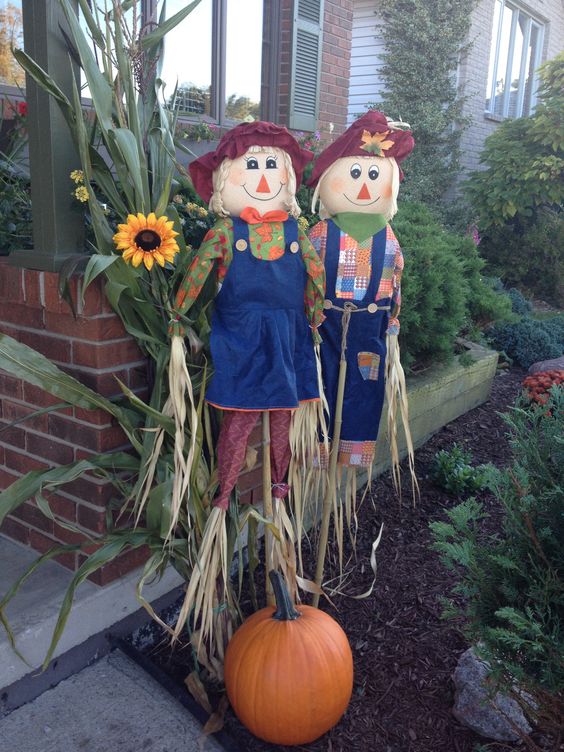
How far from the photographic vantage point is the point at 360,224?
2.00 m

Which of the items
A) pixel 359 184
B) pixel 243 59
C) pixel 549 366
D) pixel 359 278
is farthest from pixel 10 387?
pixel 243 59

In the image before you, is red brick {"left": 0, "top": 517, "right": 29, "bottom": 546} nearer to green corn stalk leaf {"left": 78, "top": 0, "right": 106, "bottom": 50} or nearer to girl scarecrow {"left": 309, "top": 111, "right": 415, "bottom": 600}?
girl scarecrow {"left": 309, "top": 111, "right": 415, "bottom": 600}

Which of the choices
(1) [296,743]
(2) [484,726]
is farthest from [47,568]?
(2) [484,726]

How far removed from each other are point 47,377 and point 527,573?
139 centimetres

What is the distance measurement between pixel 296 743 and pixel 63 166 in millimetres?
1833

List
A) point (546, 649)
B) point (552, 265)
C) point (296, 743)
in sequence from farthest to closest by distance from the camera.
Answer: point (552, 265) < point (296, 743) < point (546, 649)

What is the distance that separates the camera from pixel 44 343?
212 centimetres

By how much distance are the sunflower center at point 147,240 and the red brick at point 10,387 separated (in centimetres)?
86

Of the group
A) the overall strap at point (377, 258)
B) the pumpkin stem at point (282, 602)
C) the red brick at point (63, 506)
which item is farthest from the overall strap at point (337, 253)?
the red brick at point (63, 506)

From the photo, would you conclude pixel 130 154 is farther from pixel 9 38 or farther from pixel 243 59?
pixel 243 59

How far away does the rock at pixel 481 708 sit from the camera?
1822mm

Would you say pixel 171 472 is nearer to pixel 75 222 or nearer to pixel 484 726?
pixel 75 222

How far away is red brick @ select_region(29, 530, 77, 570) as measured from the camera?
2.20 meters

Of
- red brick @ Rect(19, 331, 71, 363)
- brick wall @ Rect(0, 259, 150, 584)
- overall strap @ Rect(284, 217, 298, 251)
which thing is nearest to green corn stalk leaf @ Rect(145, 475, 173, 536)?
brick wall @ Rect(0, 259, 150, 584)
